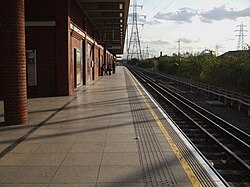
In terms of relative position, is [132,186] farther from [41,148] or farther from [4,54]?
[4,54]

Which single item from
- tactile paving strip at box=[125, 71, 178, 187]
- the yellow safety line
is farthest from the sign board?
the yellow safety line

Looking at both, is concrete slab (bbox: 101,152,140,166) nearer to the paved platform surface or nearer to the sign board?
the paved platform surface

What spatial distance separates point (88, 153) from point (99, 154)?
8.7 inches

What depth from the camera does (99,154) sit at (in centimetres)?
630

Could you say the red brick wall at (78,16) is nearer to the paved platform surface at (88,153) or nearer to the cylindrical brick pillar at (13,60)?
the paved platform surface at (88,153)

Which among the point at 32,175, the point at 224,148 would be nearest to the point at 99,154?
the point at 32,175

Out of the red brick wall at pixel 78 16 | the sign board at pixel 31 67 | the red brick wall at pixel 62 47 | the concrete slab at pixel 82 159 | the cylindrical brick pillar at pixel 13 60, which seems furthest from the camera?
the red brick wall at pixel 78 16

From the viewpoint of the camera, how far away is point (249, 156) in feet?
26.2

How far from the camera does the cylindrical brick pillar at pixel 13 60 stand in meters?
8.59

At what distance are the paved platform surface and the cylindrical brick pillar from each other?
519mm

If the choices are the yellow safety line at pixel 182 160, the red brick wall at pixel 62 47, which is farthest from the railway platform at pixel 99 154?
the red brick wall at pixel 62 47

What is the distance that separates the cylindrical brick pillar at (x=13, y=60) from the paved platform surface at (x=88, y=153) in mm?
519

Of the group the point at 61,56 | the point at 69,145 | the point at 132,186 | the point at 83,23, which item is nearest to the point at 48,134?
the point at 69,145

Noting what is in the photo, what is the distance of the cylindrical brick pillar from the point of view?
8.59m
